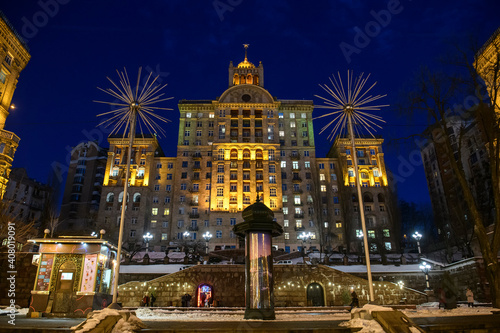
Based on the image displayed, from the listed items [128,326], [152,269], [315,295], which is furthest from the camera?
[152,269]

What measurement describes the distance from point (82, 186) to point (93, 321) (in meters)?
80.3

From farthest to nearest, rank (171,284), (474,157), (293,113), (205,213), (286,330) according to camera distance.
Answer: (293,113) < (205,213) < (474,157) < (171,284) < (286,330)

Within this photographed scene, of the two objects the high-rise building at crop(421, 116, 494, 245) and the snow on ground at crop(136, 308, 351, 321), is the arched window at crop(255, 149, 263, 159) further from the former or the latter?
the snow on ground at crop(136, 308, 351, 321)

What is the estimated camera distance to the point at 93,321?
951 cm

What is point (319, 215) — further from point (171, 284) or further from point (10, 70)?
point (10, 70)

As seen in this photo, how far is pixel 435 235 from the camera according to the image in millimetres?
74875

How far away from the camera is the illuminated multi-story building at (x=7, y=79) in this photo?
38.9 metres

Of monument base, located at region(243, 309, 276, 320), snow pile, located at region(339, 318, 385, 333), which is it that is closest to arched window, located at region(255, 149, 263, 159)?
monument base, located at region(243, 309, 276, 320)

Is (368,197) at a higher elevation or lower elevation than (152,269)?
higher

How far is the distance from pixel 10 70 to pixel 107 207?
34768 mm

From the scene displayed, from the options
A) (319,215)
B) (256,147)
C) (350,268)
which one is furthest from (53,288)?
(256,147)

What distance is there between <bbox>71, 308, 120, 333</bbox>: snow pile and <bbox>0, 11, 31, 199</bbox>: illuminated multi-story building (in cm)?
3717

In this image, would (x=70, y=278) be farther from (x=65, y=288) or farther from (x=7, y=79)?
(x=7, y=79)

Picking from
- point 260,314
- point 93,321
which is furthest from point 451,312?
point 93,321
